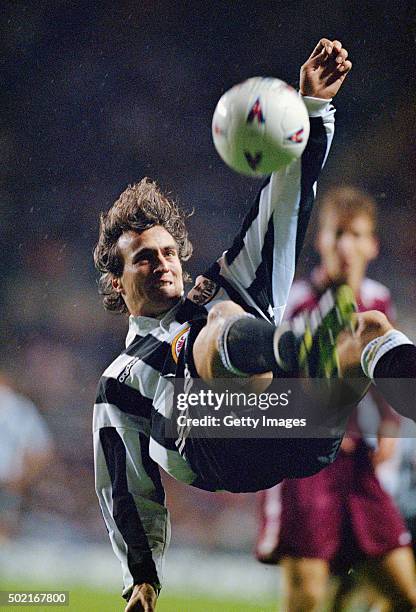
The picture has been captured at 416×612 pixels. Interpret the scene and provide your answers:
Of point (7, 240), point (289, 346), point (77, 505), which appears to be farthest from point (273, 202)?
point (77, 505)

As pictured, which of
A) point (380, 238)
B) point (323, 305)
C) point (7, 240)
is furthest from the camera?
point (7, 240)

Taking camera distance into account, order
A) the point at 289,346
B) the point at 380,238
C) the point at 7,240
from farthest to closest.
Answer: the point at 7,240
the point at 380,238
the point at 289,346

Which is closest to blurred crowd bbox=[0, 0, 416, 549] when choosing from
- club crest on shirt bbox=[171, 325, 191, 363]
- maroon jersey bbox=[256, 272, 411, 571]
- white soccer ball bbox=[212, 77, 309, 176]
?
maroon jersey bbox=[256, 272, 411, 571]

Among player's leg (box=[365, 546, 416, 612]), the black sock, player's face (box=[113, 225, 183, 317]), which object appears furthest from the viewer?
player's face (box=[113, 225, 183, 317])

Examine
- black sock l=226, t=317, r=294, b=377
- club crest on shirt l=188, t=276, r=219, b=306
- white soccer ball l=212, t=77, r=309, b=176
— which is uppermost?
white soccer ball l=212, t=77, r=309, b=176

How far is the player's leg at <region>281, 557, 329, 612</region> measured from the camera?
2768 millimetres

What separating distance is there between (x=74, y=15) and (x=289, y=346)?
1.68 m

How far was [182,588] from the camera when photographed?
281cm

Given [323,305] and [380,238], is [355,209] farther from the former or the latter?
[323,305]

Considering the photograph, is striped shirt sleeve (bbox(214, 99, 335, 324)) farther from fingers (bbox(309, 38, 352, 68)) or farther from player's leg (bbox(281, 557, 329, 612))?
player's leg (bbox(281, 557, 329, 612))

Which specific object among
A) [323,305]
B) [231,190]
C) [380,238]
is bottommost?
[323,305]

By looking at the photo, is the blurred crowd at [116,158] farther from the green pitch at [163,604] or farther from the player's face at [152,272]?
the green pitch at [163,604]

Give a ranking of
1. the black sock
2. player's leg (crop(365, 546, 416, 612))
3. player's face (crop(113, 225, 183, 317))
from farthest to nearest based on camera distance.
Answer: player's face (crop(113, 225, 183, 317))
player's leg (crop(365, 546, 416, 612))
the black sock

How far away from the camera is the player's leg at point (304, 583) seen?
277 cm
